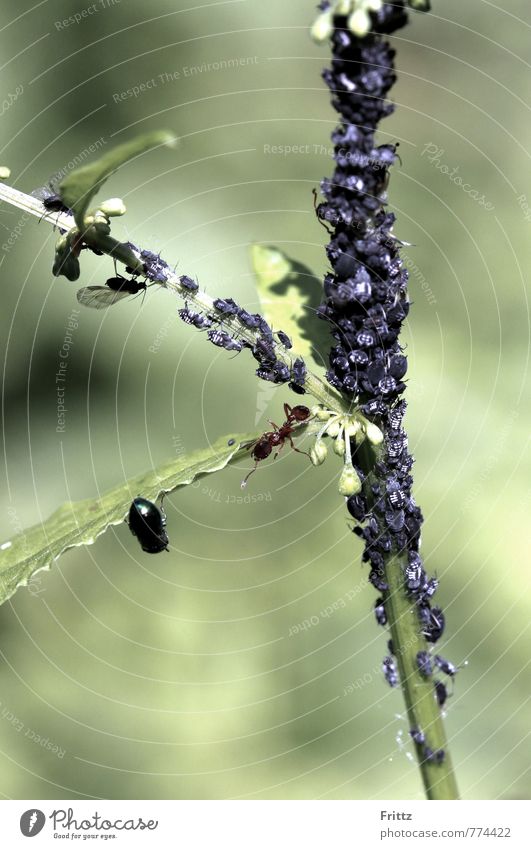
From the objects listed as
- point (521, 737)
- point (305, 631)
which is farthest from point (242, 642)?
point (521, 737)

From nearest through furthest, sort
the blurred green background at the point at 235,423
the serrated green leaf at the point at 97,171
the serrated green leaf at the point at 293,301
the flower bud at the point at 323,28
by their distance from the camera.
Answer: the serrated green leaf at the point at 97,171 < the flower bud at the point at 323,28 < the serrated green leaf at the point at 293,301 < the blurred green background at the point at 235,423

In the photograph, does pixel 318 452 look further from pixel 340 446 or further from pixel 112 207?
pixel 112 207

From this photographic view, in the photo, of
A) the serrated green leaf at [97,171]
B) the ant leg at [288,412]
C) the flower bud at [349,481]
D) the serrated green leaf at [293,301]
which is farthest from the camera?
the serrated green leaf at [293,301]

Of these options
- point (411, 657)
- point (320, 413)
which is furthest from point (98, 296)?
point (411, 657)

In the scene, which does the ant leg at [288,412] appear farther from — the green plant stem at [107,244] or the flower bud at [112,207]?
the flower bud at [112,207]

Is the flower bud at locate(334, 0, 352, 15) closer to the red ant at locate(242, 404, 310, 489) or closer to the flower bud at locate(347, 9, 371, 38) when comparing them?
the flower bud at locate(347, 9, 371, 38)

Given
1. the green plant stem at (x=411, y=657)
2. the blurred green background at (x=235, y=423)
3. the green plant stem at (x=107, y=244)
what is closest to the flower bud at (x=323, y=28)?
the green plant stem at (x=107, y=244)
